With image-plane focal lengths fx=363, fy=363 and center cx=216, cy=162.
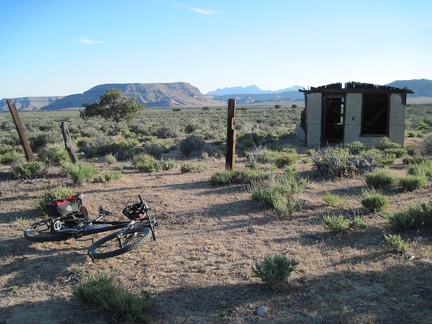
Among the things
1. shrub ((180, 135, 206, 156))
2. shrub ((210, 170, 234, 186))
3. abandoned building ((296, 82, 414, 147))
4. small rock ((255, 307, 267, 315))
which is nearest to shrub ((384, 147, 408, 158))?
abandoned building ((296, 82, 414, 147))

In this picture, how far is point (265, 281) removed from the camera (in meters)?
3.99

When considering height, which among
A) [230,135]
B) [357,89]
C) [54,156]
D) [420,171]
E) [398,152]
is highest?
[357,89]

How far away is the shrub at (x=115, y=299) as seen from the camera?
354 cm

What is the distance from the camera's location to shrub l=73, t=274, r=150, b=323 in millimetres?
3541

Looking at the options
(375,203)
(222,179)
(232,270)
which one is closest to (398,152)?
(222,179)

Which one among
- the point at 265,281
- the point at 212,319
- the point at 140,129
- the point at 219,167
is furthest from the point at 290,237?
the point at 140,129

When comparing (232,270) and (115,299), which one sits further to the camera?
(232,270)

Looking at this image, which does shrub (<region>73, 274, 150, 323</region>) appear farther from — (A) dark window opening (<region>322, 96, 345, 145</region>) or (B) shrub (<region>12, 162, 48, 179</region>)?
(A) dark window opening (<region>322, 96, 345, 145</region>)

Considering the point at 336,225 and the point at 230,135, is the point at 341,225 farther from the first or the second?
the point at 230,135

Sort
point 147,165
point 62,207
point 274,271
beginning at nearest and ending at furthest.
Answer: point 274,271, point 62,207, point 147,165

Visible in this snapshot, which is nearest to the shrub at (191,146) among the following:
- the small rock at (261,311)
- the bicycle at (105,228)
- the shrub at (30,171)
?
the shrub at (30,171)

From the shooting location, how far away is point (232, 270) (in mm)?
4543

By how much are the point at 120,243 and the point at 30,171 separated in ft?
22.8

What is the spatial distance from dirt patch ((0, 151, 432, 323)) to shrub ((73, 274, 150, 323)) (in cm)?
10
